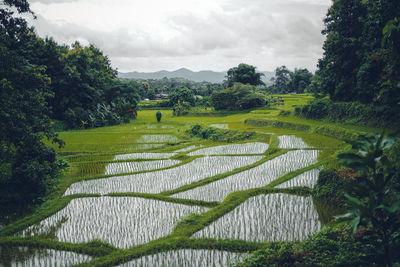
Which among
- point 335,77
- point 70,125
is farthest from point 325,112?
point 70,125

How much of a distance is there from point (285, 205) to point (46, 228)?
16.1 feet

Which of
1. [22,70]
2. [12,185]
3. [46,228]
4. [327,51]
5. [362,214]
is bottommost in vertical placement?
[46,228]

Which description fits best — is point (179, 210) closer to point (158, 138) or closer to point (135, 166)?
point (135, 166)

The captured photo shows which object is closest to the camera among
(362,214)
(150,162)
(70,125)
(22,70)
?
(362,214)

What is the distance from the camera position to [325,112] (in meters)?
15.5

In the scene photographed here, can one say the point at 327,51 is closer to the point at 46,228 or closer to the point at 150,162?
the point at 150,162

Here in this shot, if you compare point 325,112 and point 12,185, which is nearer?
point 12,185

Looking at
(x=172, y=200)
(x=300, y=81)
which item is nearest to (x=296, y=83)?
(x=300, y=81)

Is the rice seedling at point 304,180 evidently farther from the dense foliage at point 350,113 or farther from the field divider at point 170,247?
the dense foliage at point 350,113

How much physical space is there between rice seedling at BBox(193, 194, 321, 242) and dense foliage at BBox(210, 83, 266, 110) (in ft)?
73.1

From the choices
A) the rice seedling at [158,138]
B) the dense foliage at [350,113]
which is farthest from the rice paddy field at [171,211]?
the rice seedling at [158,138]

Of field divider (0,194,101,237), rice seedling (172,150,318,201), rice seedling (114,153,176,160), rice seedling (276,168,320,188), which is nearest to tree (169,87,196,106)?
rice seedling (114,153,176,160)

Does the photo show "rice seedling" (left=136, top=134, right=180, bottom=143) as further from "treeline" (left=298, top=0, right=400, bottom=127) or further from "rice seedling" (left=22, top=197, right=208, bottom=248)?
"treeline" (left=298, top=0, right=400, bottom=127)

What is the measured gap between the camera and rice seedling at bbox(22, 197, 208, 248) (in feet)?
16.2
